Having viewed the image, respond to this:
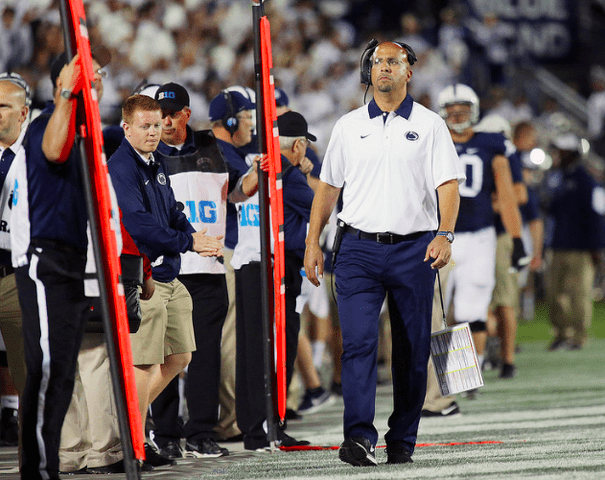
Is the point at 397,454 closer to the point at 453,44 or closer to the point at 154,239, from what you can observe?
the point at 154,239

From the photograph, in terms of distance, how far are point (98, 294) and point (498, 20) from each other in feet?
74.5

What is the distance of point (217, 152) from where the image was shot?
735cm

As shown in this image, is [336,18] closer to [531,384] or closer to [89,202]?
[531,384]

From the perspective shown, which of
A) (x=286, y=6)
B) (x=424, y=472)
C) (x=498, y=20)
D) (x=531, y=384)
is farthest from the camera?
(x=498, y=20)

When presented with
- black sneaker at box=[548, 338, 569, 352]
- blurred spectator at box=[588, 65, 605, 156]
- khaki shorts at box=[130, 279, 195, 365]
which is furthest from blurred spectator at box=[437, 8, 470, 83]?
khaki shorts at box=[130, 279, 195, 365]

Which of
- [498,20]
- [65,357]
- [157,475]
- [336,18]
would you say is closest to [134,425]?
[65,357]

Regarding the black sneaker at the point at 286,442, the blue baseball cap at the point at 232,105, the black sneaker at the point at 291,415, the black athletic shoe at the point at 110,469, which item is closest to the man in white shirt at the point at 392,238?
the black sneaker at the point at 286,442

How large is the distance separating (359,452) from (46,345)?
1.94m

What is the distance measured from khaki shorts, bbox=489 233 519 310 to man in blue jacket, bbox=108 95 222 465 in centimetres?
591

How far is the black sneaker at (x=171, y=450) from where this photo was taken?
7.14 meters

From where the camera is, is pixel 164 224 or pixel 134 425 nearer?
pixel 134 425

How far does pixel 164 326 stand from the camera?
6582mm

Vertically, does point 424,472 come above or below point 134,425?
below

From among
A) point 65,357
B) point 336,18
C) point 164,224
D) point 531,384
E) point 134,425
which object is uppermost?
point 336,18
